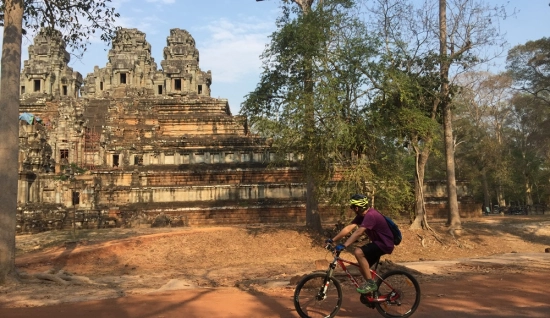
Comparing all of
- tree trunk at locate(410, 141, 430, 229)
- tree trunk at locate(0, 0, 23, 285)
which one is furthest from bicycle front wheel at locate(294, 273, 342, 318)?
tree trunk at locate(410, 141, 430, 229)

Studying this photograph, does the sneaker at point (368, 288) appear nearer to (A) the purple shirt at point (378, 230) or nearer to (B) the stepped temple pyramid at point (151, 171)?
(A) the purple shirt at point (378, 230)

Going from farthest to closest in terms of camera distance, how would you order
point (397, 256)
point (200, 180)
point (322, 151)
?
point (200, 180) → point (397, 256) → point (322, 151)

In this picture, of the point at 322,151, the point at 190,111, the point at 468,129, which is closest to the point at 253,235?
the point at 322,151

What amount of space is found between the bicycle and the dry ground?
3.46 meters

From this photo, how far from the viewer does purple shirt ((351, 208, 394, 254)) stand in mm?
6074

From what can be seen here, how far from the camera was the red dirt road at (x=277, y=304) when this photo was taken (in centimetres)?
647

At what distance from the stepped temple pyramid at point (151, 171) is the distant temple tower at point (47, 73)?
10831mm

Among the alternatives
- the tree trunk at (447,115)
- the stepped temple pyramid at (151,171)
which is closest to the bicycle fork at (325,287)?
the stepped temple pyramid at (151,171)

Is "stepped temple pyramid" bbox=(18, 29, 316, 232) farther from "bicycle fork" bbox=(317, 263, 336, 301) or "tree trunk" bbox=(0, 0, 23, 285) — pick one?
"bicycle fork" bbox=(317, 263, 336, 301)

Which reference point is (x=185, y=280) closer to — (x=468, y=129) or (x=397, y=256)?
Answer: (x=397, y=256)

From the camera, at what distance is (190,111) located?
3594cm

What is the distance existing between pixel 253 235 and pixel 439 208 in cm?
1164

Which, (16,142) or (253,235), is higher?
(16,142)

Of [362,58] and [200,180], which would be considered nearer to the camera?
[362,58]
